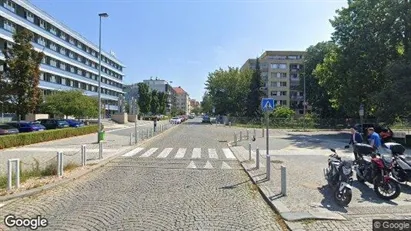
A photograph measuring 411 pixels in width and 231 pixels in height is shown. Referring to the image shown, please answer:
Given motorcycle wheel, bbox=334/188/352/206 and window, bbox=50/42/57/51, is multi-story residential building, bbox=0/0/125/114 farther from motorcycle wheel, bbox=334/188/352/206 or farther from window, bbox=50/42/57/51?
motorcycle wheel, bbox=334/188/352/206

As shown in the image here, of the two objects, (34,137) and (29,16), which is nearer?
(34,137)

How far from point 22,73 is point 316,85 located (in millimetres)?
52979

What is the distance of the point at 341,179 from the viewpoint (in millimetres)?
7762

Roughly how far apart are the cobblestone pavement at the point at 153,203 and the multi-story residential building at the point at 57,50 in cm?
4270

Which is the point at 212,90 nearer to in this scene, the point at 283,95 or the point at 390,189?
the point at 283,95

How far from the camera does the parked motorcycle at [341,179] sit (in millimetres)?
7098

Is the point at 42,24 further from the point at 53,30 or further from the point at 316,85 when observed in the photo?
the point at 316,85

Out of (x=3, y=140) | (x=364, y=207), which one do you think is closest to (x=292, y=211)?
(x=364, y=207)

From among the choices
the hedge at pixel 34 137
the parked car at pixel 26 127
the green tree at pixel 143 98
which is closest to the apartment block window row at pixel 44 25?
the green tree at pixel 143 98

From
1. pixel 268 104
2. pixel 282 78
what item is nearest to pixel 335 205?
pixel 268 104

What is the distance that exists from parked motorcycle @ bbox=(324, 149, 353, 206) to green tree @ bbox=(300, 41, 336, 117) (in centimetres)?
5467

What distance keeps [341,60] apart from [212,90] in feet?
151

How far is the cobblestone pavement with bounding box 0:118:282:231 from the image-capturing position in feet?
19.2

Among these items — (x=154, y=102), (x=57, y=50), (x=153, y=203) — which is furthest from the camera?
(x=154, y=102)
